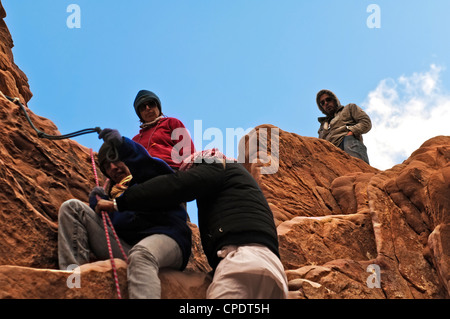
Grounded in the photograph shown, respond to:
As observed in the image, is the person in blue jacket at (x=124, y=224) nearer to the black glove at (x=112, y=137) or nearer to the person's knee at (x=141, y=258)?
the black glove at (x=112, y=137)

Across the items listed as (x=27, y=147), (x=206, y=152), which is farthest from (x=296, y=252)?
(x=27, y=147)

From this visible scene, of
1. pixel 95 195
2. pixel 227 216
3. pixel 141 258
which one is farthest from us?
pixel 95 195

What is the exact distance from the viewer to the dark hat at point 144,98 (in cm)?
784

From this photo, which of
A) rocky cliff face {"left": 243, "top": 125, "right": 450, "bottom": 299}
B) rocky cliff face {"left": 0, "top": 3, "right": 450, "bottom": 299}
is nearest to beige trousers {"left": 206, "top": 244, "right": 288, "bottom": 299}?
rocky cliff face {"left": 0, "top": 3, "right": 450, "bottom": 299}

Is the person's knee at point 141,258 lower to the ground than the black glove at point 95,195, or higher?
lower

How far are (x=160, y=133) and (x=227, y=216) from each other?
2696 millimetres

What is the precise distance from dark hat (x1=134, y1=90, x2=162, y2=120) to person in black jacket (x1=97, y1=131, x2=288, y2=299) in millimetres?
2543

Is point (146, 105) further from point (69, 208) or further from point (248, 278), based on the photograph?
point (248, 278)

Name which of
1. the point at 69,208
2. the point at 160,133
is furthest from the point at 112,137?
the point at 160,133

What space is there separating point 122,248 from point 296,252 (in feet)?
10.9

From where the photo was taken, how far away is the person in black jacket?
Result: 468cm

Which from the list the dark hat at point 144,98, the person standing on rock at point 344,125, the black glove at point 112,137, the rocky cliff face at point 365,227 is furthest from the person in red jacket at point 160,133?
the person standing on rock at point 344,125

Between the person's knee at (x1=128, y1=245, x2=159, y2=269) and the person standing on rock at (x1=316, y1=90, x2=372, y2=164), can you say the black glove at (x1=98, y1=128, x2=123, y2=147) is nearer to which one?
the person's knee at (x1=128, y1=245, x2=159, y2=269)

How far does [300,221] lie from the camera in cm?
859
